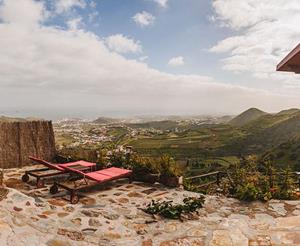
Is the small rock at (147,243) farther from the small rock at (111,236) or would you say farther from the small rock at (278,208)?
the small rock at (278,208)

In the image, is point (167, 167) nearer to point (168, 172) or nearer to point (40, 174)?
point (168, 172)

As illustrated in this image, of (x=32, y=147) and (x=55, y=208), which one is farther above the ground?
(x=32, y=147)

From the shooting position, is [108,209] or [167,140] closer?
[108,209]

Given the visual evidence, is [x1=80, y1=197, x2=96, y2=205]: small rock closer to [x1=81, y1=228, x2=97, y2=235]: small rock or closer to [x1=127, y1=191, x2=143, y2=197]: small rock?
[x1=127, y1=191, x2=143, y2=197]: small rock

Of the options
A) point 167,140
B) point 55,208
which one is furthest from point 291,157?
point 55,208

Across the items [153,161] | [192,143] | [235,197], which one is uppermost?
[153,161]

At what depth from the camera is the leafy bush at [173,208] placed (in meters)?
6.82

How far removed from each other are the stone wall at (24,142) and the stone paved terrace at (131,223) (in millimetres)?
3846

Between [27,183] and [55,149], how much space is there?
3.37 metres

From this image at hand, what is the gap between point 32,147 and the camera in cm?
1196

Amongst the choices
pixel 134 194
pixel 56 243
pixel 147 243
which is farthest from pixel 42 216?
pixel 134 194

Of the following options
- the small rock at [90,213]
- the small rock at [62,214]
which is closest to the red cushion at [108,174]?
the small rock at [90,213]

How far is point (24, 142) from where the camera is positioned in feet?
38.4

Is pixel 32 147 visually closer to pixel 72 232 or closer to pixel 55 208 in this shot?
pixel 55 208
